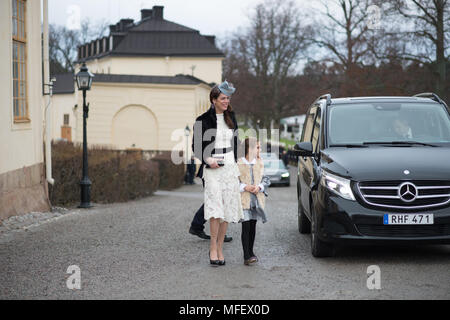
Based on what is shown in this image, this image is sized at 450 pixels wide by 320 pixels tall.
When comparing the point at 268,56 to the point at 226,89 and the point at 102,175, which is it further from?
the point at 226,89

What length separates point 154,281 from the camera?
684cm

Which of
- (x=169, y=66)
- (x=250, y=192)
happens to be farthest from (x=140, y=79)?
(x=250, y=192)

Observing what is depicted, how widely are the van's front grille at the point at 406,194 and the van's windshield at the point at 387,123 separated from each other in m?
1.16

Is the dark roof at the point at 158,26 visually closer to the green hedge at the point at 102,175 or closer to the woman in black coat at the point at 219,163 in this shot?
the green hedge at the point at 102,175

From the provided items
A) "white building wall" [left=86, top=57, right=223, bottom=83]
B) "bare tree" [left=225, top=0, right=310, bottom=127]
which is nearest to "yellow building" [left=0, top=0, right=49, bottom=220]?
"bare tree" [left=225, top=0, right=310, bottom=127]

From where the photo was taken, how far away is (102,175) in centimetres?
1853

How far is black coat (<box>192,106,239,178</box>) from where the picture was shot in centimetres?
758

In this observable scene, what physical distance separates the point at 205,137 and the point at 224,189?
60cm

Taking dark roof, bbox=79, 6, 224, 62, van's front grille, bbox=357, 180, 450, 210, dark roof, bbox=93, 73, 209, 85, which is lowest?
van's front grille, bbox=357, 180, 450, 210

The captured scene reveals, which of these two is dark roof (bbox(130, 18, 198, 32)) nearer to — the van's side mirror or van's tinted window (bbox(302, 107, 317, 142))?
van's tinted window (bbox(302, 107, 317, 142))

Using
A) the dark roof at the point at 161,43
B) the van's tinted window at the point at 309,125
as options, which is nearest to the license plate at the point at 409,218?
the van's tinted window at the point at 309,125

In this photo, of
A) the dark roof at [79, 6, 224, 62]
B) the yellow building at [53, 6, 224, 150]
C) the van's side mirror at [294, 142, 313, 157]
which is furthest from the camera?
the dark roof at [79, 6, 224, 62]

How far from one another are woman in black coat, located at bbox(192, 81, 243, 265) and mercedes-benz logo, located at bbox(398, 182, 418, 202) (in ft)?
A: 5.63
